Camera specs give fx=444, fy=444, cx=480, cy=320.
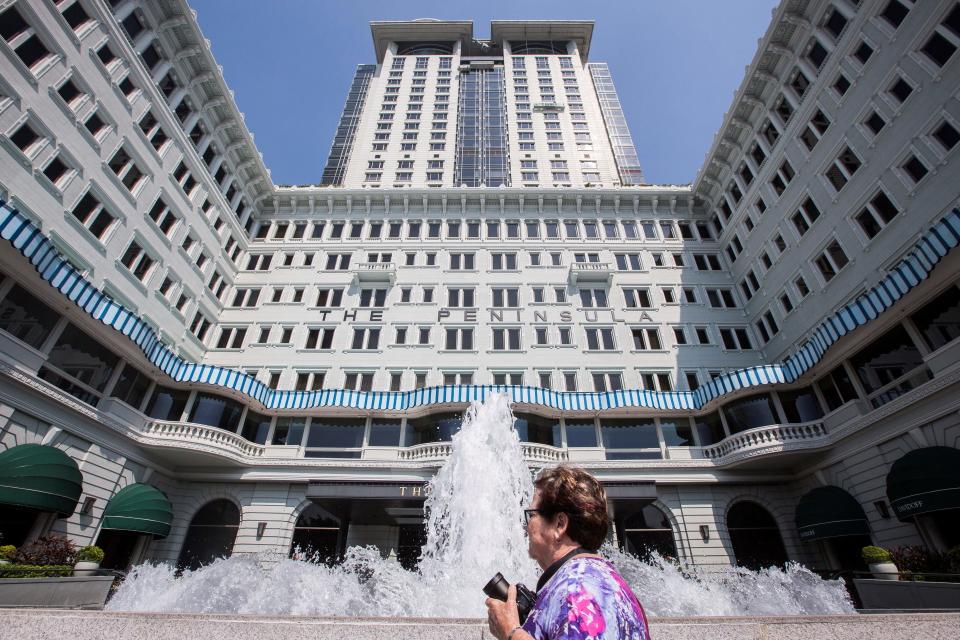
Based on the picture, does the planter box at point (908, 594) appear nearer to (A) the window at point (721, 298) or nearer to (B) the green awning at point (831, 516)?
(B) the green awning at point (831, 516)

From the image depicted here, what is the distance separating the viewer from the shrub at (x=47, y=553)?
12.2 meters

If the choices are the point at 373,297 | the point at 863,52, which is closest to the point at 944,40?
the point at 863,52

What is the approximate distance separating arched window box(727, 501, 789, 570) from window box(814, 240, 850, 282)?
11.9 metres

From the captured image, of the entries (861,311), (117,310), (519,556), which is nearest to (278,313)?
(117,310)

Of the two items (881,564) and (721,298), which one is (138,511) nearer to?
(881,564)

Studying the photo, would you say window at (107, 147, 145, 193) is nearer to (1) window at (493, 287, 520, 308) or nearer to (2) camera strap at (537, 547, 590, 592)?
(1) window at (493, 287, 520, 308)

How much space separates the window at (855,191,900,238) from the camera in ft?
62.8

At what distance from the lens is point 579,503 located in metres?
2.55

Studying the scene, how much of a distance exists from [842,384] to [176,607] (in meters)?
25.3

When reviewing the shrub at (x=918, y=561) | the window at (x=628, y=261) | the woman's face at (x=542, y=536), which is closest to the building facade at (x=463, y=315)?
the window at (x=628, y=261)

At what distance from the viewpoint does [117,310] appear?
17.7 m

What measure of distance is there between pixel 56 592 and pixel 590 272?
2735 cm

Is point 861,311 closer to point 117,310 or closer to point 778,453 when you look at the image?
point 778,453

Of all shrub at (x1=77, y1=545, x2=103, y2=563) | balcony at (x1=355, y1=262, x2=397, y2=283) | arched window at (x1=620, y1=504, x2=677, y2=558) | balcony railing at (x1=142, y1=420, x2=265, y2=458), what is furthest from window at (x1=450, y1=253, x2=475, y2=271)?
shrub at (x1=77, y1=545, x2=103, y2=563)
